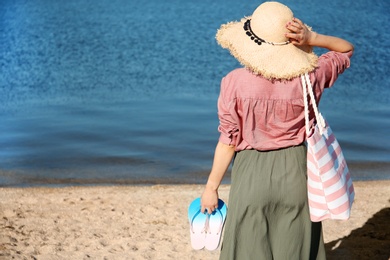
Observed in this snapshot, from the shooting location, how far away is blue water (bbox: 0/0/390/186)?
9172 millimetres

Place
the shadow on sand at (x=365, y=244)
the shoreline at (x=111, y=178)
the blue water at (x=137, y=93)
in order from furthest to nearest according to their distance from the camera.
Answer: the blue water at (x=137, y=93) < the shoreline at (x=111, y=178) < the shadow on sand at (x=365, y=244)

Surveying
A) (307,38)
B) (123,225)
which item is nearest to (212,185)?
(307,38)

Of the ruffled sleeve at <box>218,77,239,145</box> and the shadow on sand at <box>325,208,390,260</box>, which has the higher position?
the ruffled sleeve at <box>218,77,239,145</box>

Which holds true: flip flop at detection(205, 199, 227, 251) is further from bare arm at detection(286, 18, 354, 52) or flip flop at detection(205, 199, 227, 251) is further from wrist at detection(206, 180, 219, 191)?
bare arm at detection(286, 18, 354, 52)

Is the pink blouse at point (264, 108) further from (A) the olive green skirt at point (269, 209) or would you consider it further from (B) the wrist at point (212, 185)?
(B) the wrist at point (212, 185)

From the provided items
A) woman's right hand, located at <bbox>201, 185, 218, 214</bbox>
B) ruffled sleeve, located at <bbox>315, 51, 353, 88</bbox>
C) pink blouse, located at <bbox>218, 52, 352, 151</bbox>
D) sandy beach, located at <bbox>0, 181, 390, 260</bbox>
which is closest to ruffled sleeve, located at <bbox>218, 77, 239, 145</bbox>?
pink blouse, located at <bbox>218, 52, 352, 151</bbox>

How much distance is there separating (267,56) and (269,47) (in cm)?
6

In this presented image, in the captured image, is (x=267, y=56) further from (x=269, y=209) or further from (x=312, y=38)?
(x=269, y=209)

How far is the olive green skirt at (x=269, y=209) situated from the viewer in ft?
12.0

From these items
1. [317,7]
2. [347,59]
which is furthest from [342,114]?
[317,7]

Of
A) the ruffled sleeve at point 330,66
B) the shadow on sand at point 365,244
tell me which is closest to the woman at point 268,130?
the ruffled sleeve at point 330,66

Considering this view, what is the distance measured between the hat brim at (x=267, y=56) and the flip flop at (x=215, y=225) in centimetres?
73

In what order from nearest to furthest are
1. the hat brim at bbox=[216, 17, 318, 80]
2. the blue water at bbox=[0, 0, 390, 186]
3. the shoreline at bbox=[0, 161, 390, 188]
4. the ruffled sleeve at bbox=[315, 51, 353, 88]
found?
1. the hat brim at bbox=[216, 17, 318, 80]
2. the ruffled sleeve at bbox=[315, 51, 353, 88]
3. the shoreline at bbox=[0, 161, 390, 188]
4. the blue water at bbox=[0, 0, 390, 186]

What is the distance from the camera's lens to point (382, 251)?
18.4ft
